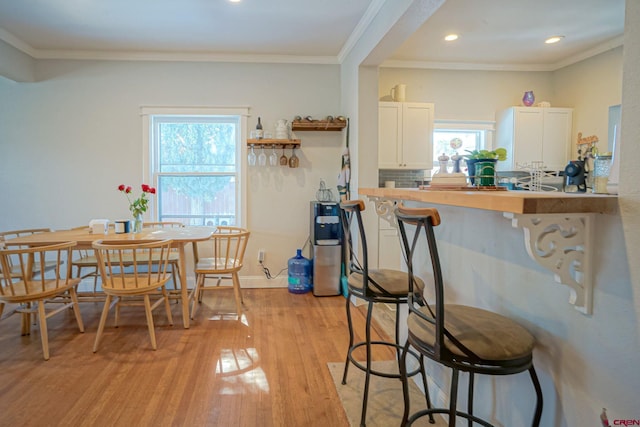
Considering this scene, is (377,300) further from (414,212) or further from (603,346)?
(603,346)

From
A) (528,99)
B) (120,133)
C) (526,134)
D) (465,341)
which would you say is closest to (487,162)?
(465,341)

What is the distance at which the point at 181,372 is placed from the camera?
2.40 meters

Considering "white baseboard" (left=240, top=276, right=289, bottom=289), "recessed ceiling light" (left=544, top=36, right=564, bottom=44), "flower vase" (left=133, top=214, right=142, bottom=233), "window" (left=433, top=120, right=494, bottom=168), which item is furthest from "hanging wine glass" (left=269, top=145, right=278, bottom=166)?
"recessed ceiling light" (left=544, top=36, right=564, bottom=44)

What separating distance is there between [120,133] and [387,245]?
3.26 meters

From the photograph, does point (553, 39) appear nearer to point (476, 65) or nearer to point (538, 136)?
point (476, 65)

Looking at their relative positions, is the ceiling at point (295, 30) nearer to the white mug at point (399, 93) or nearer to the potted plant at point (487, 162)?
the white mug at point (399, 93)

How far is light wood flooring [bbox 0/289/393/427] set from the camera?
6.43 feet

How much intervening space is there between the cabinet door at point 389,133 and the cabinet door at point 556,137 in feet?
5.83

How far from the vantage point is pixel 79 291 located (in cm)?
433

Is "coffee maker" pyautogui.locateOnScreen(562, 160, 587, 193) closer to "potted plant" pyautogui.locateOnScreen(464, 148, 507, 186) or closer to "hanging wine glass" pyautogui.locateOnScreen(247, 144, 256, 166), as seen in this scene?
"potted plant" pyautogui.locateOnScreen(464, 148, 507, 186)

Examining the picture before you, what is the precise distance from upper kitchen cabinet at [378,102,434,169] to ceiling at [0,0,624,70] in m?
0.65

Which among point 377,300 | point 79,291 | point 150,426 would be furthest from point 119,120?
point 377,300

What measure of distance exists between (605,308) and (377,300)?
985 mm

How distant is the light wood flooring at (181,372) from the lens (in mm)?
1960
